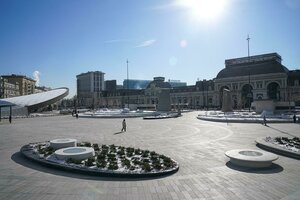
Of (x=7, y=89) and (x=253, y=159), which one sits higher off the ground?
(x=7, y=89)

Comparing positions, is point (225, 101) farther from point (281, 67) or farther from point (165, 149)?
point (281, 67)

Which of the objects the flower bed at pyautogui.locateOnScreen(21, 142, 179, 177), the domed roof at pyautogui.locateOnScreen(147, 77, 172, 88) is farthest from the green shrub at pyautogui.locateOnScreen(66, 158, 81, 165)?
the domed roof at pyautogui.locateOnScreen(147, 77, 172, 88)

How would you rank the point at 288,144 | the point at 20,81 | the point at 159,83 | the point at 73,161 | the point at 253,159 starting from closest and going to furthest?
1. the point at 253,159
2. the point at 73,161
3. the point at 288,144
4. the point at 159,83
5. the point at 20,81

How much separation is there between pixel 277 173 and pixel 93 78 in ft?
632

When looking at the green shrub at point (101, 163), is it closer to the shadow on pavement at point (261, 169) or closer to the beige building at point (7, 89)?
the shadow on pavement at point (261, 169)

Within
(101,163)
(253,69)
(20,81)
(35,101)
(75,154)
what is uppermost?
(20,81)

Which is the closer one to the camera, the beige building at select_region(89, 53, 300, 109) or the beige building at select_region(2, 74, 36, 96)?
the beige building at select_region(89, 53, 300, 109)

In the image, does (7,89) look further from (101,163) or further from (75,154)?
(101,163)

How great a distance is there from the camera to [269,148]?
14.9m

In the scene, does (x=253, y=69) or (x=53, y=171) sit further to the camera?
(x=253, y=69)

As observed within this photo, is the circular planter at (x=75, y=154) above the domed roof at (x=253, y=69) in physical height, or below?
below

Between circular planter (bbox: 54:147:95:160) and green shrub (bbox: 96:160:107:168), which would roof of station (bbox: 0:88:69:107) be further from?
green shrub (bbox: 96:160:107:168)

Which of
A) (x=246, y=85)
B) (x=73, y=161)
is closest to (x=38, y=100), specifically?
(x=73, y=161)

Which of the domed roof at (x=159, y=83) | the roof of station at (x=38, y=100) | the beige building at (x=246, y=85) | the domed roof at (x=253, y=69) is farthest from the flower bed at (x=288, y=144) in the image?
the domed roof at (x=159, y=83)
